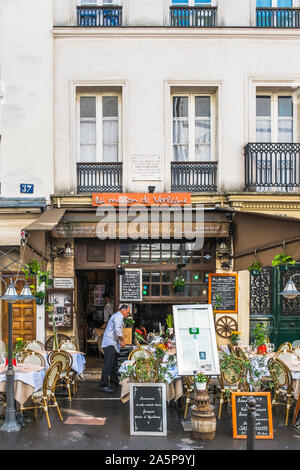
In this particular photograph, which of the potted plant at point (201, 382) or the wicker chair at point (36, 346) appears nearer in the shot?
the potted plant at point (201, 382)

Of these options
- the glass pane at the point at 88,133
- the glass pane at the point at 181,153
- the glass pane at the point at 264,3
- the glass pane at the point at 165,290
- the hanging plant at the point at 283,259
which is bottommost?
the glass pane at the point at 165,290

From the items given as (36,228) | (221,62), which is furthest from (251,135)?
(36,228)

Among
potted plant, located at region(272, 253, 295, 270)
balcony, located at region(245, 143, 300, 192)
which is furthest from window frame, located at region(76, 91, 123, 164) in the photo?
potted plant, located at region(272, 253, 295, 270)

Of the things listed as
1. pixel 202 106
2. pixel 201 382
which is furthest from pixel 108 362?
pixel 202 106

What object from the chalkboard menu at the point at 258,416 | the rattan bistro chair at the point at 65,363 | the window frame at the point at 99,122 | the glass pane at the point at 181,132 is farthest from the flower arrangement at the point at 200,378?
the glass pane at the point at 181,132

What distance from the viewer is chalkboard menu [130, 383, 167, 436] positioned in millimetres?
7996

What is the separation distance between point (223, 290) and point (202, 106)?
4580mm

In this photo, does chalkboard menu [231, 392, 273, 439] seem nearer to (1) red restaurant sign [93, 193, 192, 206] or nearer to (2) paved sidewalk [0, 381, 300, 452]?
(2) paved sidewalk [0, 381, 300, 452]

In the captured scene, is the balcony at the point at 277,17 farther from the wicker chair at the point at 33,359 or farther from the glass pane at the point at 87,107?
the wicker chair at the point at 33,359

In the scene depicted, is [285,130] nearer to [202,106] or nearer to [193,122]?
[202,106]

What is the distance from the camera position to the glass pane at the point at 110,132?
13.1 meters

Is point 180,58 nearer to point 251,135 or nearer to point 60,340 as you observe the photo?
point 251,135

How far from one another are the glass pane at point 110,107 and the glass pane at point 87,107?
10.7 inches

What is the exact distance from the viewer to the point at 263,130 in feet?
43.1
